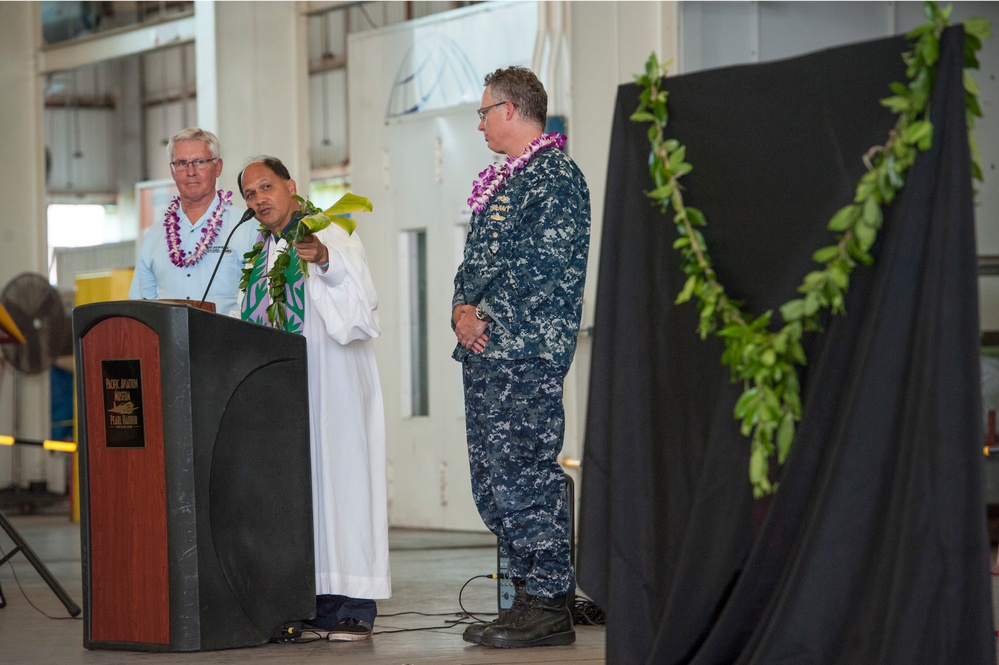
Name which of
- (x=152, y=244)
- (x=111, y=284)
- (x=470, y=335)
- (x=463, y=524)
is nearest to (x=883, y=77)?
(x=470, y=335)

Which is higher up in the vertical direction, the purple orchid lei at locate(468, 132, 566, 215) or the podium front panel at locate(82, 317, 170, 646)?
the purple orchid lei at locate(468, 132, 566, 215)

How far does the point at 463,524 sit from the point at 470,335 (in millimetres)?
3738

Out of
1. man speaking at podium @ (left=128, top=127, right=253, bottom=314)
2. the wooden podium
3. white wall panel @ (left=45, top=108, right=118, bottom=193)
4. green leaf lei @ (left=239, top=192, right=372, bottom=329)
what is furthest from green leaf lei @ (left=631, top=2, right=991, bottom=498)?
white wall panel @ (left=45, top=108, right=118, bottom=193)

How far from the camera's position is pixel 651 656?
2480mm

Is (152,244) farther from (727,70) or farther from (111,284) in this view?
(111,284)

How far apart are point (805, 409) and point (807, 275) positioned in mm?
241

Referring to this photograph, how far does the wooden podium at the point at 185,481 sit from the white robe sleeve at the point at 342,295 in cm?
15

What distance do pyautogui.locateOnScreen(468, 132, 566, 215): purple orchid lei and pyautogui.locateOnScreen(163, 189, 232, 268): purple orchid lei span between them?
1001mm

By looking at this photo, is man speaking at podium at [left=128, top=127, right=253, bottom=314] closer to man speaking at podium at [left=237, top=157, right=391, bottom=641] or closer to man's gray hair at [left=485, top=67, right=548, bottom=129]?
man speaking at podium at [left=237, top=157, right=391, bottom=641]

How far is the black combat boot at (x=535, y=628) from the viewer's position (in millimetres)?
3723

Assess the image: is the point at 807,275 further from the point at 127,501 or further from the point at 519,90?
the point at 127,501

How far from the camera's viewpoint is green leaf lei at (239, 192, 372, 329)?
3.67 meters

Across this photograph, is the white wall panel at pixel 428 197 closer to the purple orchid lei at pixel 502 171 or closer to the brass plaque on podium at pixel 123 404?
the purple orchid lei at pixel 502 171

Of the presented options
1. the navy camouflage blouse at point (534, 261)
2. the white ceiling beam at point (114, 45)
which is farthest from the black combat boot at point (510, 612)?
the white ceiling beam at point (114, 45)
